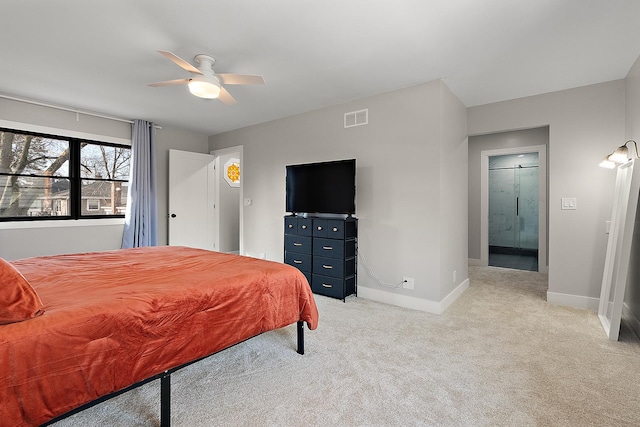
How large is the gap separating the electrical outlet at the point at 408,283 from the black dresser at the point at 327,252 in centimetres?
62

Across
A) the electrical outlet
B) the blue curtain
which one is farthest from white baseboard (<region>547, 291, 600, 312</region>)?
the blue curtain

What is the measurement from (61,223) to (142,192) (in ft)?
3.48

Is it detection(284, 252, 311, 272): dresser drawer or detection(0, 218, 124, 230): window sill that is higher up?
detection(0, 218, 124, 230): window sill

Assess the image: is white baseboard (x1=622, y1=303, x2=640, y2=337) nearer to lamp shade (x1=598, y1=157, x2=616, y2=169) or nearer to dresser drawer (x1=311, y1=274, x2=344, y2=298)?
lamp shade (x1=598, y1=157, x2=616, y2=169)

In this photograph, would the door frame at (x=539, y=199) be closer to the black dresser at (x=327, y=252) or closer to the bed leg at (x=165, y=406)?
the black dresser at (x=327, y=252)

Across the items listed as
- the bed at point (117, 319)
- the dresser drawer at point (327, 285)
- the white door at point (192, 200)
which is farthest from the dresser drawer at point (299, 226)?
the white door at point (192, 200)

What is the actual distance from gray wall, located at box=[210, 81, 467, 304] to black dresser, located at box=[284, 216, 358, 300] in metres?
0.19

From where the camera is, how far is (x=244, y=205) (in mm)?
5254

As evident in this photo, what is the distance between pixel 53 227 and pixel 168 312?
3.79 meters

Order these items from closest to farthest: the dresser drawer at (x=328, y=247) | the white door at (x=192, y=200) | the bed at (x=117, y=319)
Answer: the bed at (x=117, y=319) < the dresser drawer at (x=328, y=247) < the white door at (x=192, y=200)

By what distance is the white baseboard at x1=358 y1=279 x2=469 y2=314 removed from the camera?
325cm

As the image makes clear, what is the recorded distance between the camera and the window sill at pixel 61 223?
3.77 m

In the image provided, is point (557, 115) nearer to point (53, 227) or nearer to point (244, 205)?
point (244, 205)

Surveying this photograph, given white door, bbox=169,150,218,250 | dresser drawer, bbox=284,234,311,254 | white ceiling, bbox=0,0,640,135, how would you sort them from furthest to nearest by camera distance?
white door, bbox=169,150,218,250
dresser drawer, bbox=284,234,311,254
white ceiling, bbox=0,0,640,135
